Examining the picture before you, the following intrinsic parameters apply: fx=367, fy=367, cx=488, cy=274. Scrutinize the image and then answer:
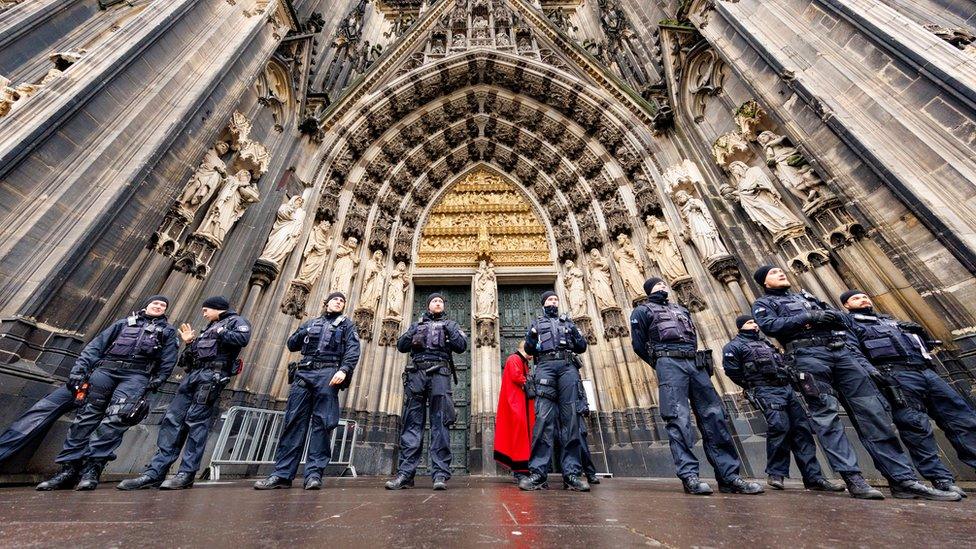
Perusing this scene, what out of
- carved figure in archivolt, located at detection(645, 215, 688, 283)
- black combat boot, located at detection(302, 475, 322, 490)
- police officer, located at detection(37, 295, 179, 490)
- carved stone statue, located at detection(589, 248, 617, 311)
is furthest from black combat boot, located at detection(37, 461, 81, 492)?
carved figure in archivolt, located at detection(645, 215, 688, 283)

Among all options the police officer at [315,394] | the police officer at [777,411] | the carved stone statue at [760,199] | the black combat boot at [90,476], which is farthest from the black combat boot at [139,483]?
the carved stone statue at [760,199]

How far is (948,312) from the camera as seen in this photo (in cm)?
371

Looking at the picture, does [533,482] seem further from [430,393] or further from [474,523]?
[474,523]

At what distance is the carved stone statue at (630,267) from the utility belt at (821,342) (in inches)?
157

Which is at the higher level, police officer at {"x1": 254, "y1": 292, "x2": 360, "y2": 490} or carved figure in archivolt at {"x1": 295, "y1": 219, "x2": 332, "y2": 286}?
carved figure in archivolt at {"x1": 295, "y1": 219, "x2": 332, "y2": 286}

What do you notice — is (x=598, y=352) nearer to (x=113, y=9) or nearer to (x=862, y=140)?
(x=862, y=140)

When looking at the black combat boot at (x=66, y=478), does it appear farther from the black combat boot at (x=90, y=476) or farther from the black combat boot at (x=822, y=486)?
the black combat boot at (x=822, y=486)

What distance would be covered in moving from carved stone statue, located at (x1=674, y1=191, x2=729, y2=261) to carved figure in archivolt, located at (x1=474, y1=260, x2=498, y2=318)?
4018mm

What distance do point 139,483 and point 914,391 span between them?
19.7 ft

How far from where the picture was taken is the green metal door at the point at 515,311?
8.23 m

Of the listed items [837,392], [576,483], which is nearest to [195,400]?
[576,483]

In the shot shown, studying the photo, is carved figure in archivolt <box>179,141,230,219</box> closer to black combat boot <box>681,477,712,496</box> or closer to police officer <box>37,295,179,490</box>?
police officer <box>37,295,179,490</box>

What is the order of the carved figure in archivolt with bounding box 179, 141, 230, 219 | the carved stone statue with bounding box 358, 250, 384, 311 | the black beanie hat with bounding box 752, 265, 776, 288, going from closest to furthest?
the black beanie hat with bounding box 752, 265, 776, 288, the carved figure in archivolt with bounding box 179, 141, 230, 219, the carved stone statue with bounding box 358, 250, 384, 311

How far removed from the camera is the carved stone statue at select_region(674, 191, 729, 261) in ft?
19.7
